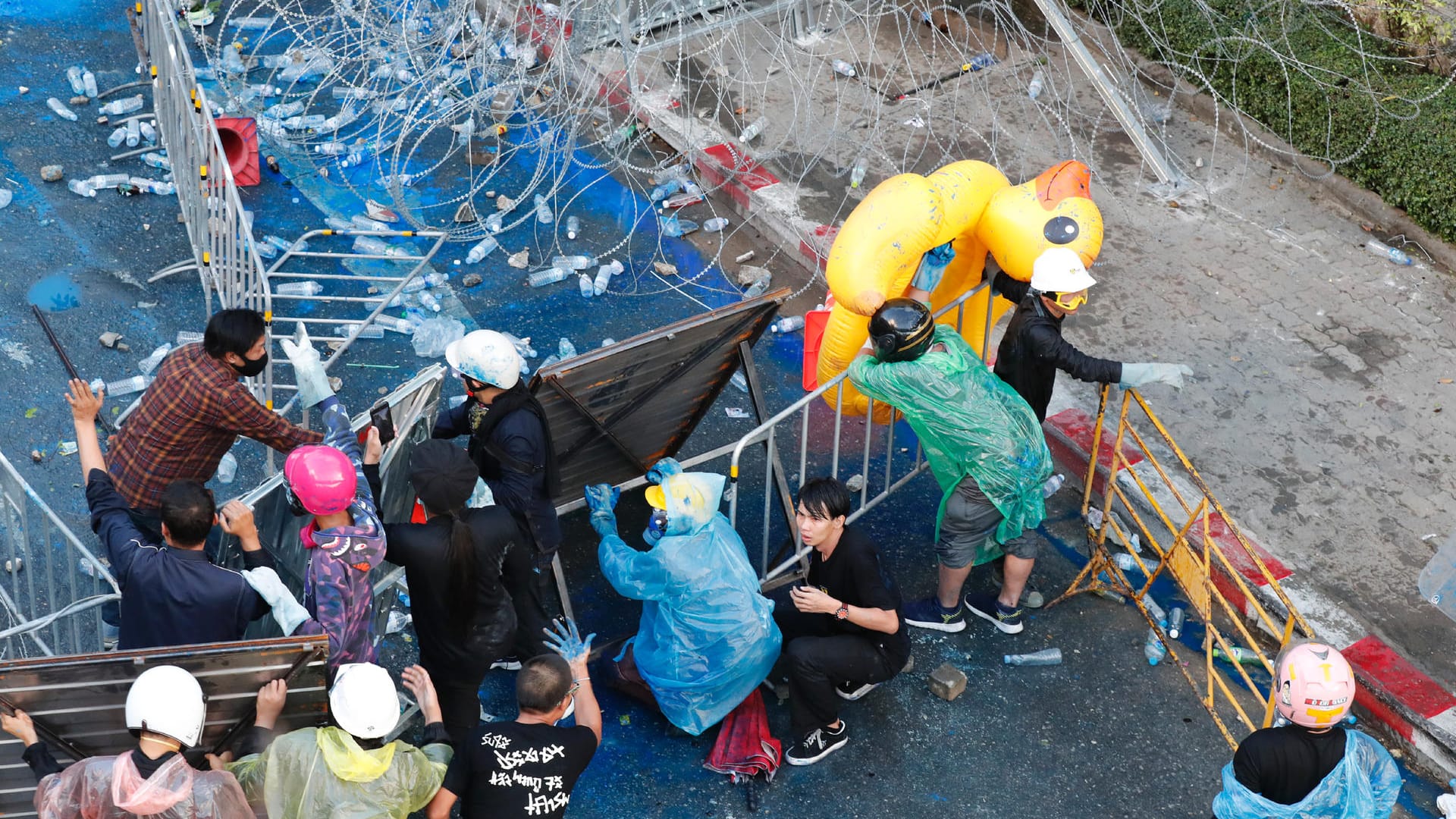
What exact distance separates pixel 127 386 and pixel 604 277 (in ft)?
8.94

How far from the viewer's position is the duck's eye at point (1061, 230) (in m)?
5.96

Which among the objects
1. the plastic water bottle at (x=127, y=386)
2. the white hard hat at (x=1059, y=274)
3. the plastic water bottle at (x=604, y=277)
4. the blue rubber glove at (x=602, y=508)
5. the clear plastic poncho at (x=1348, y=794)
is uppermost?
the white hard hat at (x=1059, y=274)

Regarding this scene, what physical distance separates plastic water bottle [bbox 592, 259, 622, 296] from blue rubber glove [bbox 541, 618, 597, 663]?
2.76 metres

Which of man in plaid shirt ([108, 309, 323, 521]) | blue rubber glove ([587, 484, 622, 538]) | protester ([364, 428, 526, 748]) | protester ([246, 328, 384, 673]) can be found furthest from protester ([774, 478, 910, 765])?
man in plaid shirt ([108, 309, 323, 521])

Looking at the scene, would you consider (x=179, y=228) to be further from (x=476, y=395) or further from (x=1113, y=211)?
(x=1113, y=211)

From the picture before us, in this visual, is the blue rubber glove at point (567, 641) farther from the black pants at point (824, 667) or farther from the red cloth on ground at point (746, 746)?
→ the black pants at point (824, 667)

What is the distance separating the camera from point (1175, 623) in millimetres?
5961

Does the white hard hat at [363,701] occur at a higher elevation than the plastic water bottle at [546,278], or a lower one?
higher

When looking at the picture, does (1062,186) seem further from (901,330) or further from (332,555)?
(332,555)

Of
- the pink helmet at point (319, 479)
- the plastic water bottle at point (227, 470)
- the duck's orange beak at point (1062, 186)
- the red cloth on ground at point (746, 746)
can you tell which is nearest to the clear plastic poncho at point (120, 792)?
the pink helmet at point (319, 479)

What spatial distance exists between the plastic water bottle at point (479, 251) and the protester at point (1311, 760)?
5.45m

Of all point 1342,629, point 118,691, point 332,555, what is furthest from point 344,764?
point 1342,629

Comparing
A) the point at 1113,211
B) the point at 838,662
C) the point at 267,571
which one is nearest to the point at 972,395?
the point at 838,662

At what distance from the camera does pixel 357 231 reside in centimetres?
817
